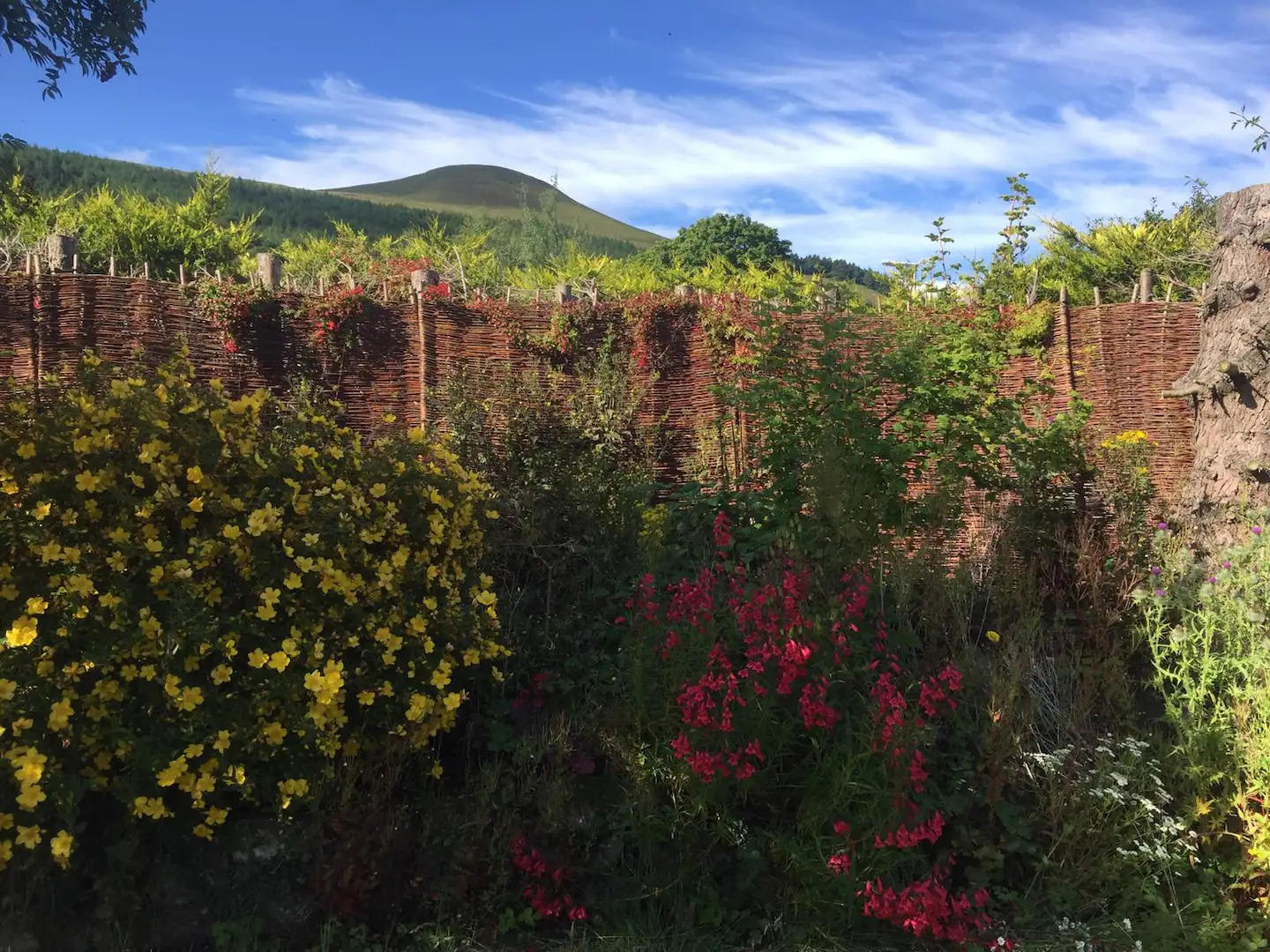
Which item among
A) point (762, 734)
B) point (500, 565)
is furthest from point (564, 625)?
point (762, 734)

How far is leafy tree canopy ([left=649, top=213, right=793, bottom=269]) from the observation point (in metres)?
29.1

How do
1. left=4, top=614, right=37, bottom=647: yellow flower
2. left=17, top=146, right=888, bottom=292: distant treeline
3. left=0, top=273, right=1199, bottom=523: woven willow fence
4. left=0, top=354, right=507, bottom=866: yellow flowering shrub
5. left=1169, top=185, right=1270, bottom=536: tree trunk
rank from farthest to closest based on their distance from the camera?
1. left=17, top=146, right=888, bottom=292: distant treeline
2. left=0, top=273, right=1199, bottom=523: woven willow fence
3. left=1169, top=185, right=1270, bottom=536: tree trunk
4. left=0, top=354, right=507, bottom=866: yellow flowering shrub
5. left=4, top=614, right=37, bottom=647: yellow flower

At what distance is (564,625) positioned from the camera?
406 cm

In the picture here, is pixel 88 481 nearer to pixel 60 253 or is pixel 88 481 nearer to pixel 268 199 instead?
pixel 60 253

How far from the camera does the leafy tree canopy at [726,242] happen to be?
29094 mm

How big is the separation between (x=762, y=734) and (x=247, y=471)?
72.5 inches

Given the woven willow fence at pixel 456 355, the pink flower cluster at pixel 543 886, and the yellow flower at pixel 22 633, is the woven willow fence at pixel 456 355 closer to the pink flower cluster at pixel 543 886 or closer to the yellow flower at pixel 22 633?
the pink flower cluster at pixel 543 886

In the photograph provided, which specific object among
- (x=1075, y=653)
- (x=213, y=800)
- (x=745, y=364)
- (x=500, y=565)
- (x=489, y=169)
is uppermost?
(x=489, y=169)

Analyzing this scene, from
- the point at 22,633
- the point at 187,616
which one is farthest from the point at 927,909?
the point at 22,633

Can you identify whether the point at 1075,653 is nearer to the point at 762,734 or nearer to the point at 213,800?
the point at 762,734

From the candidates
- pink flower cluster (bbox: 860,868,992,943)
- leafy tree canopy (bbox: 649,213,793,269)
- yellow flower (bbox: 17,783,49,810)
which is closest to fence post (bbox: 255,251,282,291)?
yellow flower (bbox: 17,783,49,810)

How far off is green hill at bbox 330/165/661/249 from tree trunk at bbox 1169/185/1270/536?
3004 inches

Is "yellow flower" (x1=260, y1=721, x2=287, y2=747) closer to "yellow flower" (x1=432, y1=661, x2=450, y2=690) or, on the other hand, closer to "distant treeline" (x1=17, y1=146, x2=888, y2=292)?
"yellow flower" (x1=432, y1=661, x2=450, y2=690)

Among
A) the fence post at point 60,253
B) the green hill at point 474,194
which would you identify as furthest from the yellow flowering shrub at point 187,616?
the green hill at point 474,194
